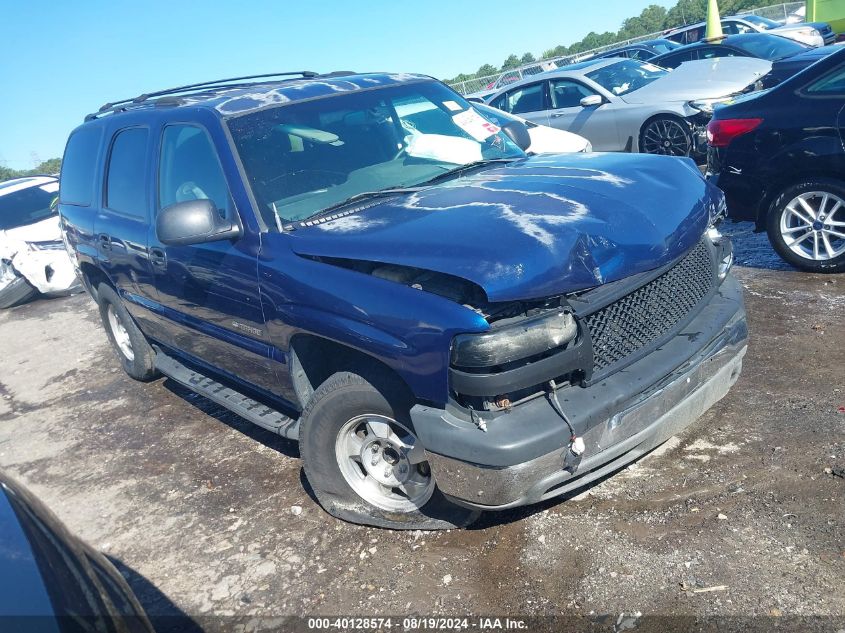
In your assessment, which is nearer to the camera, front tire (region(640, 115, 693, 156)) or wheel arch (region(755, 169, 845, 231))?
wheel arch (region(755, 169, 845, 231))

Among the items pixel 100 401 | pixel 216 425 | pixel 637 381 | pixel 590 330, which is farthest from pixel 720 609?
pixel 100 401

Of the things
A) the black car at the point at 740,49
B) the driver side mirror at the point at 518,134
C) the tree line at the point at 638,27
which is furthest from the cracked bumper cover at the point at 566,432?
the tree line at the point at 638,27

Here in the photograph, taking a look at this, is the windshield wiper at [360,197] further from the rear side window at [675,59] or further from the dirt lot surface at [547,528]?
the rear side window at [675,59]

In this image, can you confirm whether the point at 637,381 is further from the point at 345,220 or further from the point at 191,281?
the point at 191,281

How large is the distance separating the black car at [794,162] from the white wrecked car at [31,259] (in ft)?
27.0

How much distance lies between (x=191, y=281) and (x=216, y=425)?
1369mm

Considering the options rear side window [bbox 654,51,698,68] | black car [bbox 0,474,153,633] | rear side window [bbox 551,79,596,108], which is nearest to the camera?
black car [bbox 0,474,153,633]

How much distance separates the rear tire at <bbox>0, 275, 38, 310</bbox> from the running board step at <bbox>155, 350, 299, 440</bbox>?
5.55 metres

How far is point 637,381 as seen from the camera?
2789mm

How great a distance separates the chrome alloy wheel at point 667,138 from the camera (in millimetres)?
9609

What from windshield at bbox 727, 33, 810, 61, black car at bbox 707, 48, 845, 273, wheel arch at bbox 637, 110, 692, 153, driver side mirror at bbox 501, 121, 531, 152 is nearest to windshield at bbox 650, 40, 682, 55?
windshield at bbox 727, 33, 810, 61

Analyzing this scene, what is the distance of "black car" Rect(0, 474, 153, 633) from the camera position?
1.56m

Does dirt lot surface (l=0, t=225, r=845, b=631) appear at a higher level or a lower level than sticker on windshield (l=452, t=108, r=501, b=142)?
lower

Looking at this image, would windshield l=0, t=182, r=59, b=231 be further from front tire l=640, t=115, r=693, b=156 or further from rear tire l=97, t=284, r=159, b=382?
front tire l=640, t=115, r=693, b=156
